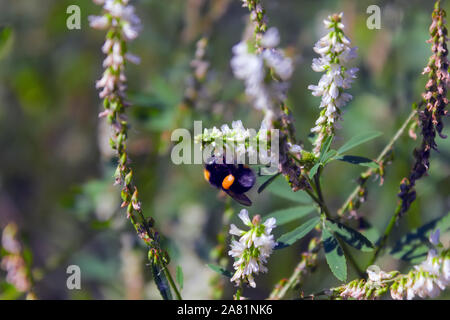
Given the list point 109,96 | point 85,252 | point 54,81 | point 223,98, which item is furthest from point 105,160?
point 109,96

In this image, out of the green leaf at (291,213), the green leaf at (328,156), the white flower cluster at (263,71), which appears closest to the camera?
the white flower cluster at (263,71)

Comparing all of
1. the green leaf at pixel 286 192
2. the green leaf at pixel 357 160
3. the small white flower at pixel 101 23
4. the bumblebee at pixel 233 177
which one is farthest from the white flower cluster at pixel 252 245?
the small white flower at pixel 101 23

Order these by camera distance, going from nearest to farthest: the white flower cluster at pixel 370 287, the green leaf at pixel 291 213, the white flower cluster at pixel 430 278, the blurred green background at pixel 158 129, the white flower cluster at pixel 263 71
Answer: the white flower cluster at pixel 263 71, the white flower cluster at pixel 430 278, the white flower cluster at pixel 370 287, the green leaf at pixel 291 213, the blurred green background at pixel 158 129

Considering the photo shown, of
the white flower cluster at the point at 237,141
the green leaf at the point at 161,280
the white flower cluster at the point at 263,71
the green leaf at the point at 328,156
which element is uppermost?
the white flower cluster at the point at 263,71

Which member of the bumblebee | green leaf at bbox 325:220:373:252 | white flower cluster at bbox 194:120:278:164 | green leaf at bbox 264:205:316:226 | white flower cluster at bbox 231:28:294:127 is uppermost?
white flower cluster at bbox 231:28:294:127

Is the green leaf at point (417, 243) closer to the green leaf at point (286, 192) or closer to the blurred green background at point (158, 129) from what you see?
the green leaf at point (286, 192)

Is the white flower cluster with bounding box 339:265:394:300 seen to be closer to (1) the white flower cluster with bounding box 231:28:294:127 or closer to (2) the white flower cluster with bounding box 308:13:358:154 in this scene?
(2) the white flower cluster with bounding box 308:13:358:154

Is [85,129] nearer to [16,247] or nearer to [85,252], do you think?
[85,252]

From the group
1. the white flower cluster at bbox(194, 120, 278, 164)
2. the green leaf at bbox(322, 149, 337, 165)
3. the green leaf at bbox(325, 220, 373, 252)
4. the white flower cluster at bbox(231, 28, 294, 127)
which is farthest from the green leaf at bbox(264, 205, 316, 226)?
the white flower cluster at bbox(231, 28, 294, 127)
